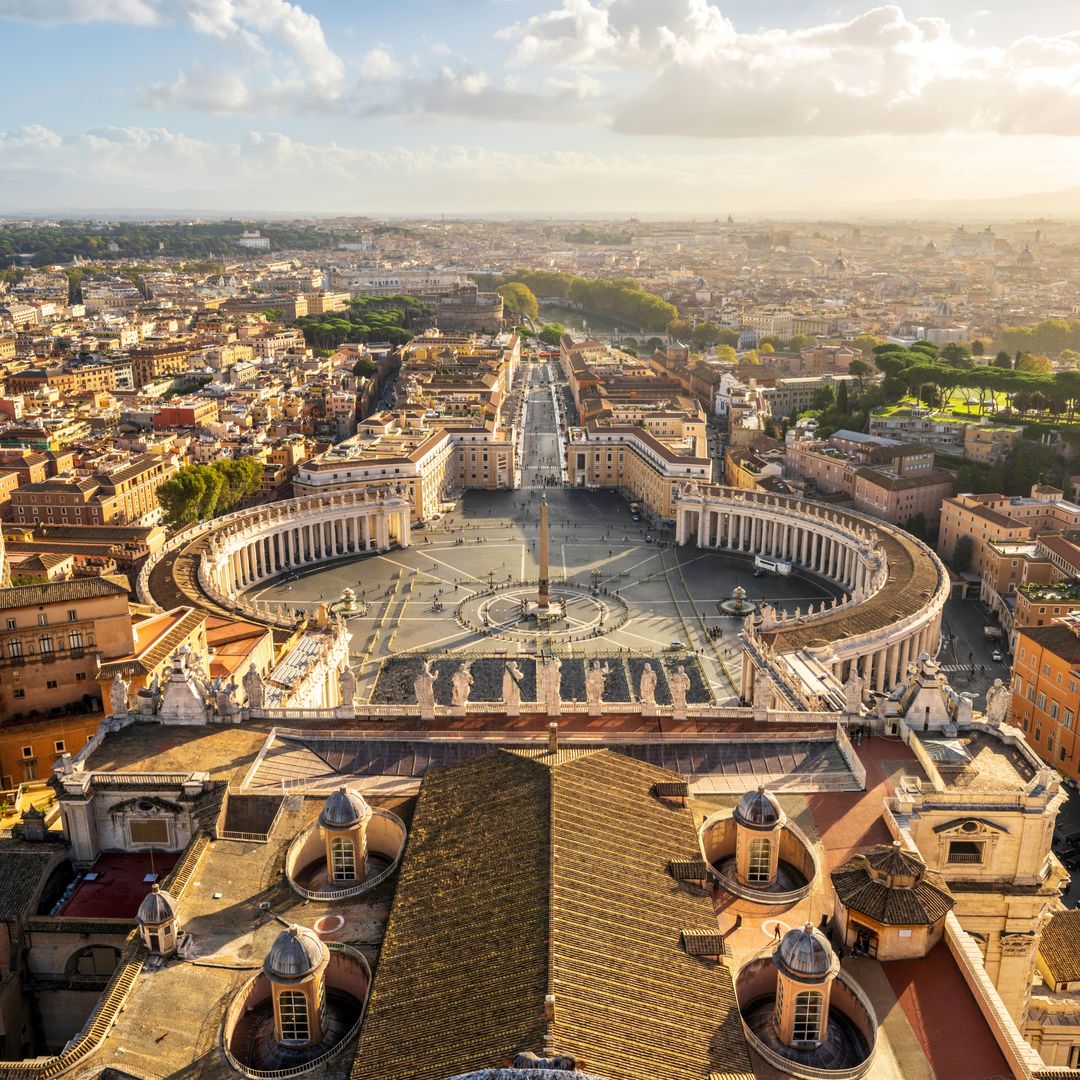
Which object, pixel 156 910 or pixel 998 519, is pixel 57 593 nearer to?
pixel 156 910

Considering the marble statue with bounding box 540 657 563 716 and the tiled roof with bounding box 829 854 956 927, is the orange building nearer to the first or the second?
the marble statue with bounding box 540 657 563 716

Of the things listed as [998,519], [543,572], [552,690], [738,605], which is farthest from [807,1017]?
[998,519]

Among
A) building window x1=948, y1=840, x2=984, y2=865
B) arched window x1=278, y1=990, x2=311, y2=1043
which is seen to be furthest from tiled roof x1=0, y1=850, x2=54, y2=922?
building window x1=948, y1=840, x2=984, y2=865

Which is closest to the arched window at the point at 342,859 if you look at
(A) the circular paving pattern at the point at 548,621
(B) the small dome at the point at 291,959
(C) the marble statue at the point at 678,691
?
(B) the small dome at the point at 291,959

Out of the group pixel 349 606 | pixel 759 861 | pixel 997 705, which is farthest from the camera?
pixel 349 606

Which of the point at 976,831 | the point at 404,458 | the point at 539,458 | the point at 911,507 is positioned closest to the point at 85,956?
the point at 976,831
